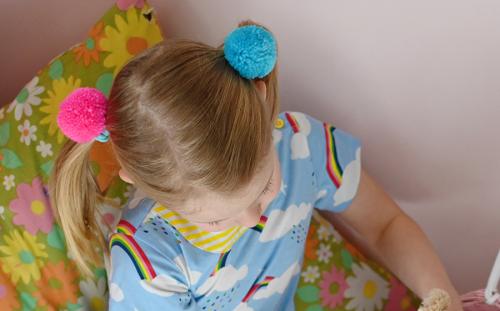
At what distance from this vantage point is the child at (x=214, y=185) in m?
0.66

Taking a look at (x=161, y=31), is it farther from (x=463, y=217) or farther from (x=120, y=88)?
(x=463, y=217)

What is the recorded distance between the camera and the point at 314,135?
0.93 m

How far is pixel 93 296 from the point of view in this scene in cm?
97

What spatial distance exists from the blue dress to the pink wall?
10 cm

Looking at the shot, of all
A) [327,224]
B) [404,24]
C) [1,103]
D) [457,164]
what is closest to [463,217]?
[457,164]

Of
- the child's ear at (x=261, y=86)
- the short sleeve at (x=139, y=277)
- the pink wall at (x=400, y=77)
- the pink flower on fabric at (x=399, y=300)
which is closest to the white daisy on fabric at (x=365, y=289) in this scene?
the pink flower on fabric at (x=399, y=300)

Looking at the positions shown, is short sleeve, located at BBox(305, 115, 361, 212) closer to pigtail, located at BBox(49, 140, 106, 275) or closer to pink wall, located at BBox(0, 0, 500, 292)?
pink wall, located at BBox(0, 0, 500, 292)

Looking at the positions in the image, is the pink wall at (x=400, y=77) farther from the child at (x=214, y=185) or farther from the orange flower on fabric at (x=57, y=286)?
the orange flower on fabric at (x=57, y=286)

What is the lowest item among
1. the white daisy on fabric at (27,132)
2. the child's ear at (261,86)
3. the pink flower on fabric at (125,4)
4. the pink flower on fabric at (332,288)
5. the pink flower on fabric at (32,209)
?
the pink flower on fabric at (332,288)

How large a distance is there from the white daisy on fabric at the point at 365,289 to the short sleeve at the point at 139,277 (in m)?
0.36

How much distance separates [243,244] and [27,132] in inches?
14.8

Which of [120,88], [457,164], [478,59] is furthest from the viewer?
[457,164]

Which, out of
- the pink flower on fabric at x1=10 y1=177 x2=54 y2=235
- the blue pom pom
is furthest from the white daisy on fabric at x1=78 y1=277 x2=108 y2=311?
the blue pom pom

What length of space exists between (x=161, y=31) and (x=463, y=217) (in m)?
0.58
